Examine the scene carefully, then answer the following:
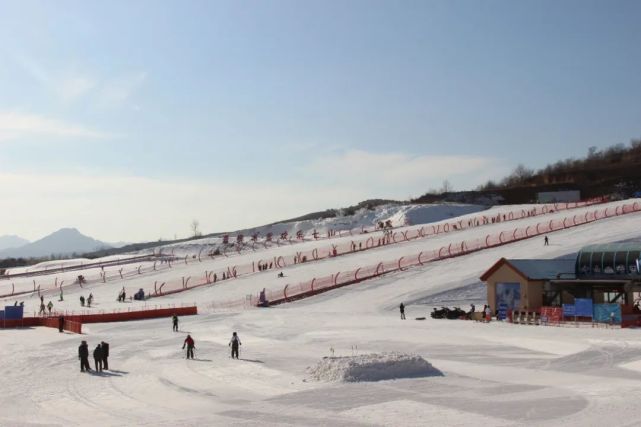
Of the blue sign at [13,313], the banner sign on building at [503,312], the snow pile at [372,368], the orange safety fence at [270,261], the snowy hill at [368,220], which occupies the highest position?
the snowy hill at [368,220]

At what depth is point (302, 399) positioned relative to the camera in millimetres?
18844

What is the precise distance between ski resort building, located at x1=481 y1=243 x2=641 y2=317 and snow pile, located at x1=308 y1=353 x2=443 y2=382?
59.5ft

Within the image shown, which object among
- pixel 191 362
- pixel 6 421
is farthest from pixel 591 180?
pixel 6 421

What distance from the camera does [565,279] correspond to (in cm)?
3912

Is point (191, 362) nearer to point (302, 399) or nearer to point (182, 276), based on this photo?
point (302, 399)

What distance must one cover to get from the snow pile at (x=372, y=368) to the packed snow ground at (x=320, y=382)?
0.39 meters

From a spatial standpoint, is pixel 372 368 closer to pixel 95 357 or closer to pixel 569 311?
pixel 95 357

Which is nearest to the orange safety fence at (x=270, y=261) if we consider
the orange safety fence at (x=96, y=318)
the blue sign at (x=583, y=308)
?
the orange safety fence at (x=96, y=318)

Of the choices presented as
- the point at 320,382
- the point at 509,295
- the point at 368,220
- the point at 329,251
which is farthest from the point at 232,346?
the point at 368,220

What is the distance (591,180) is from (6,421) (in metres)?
119

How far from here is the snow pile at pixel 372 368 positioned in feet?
69.3

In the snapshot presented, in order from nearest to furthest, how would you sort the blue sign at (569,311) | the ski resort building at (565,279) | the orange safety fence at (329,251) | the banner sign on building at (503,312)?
1. the blue sign at (569,311)
2. the ski resort building at (565,279)
3. the banner sign on building at (503,312)
4. the orange safety fence at (329,251)

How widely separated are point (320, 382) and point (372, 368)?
153 cm

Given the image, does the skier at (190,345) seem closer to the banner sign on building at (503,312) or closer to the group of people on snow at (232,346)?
the group of people on snow at (232,346)
